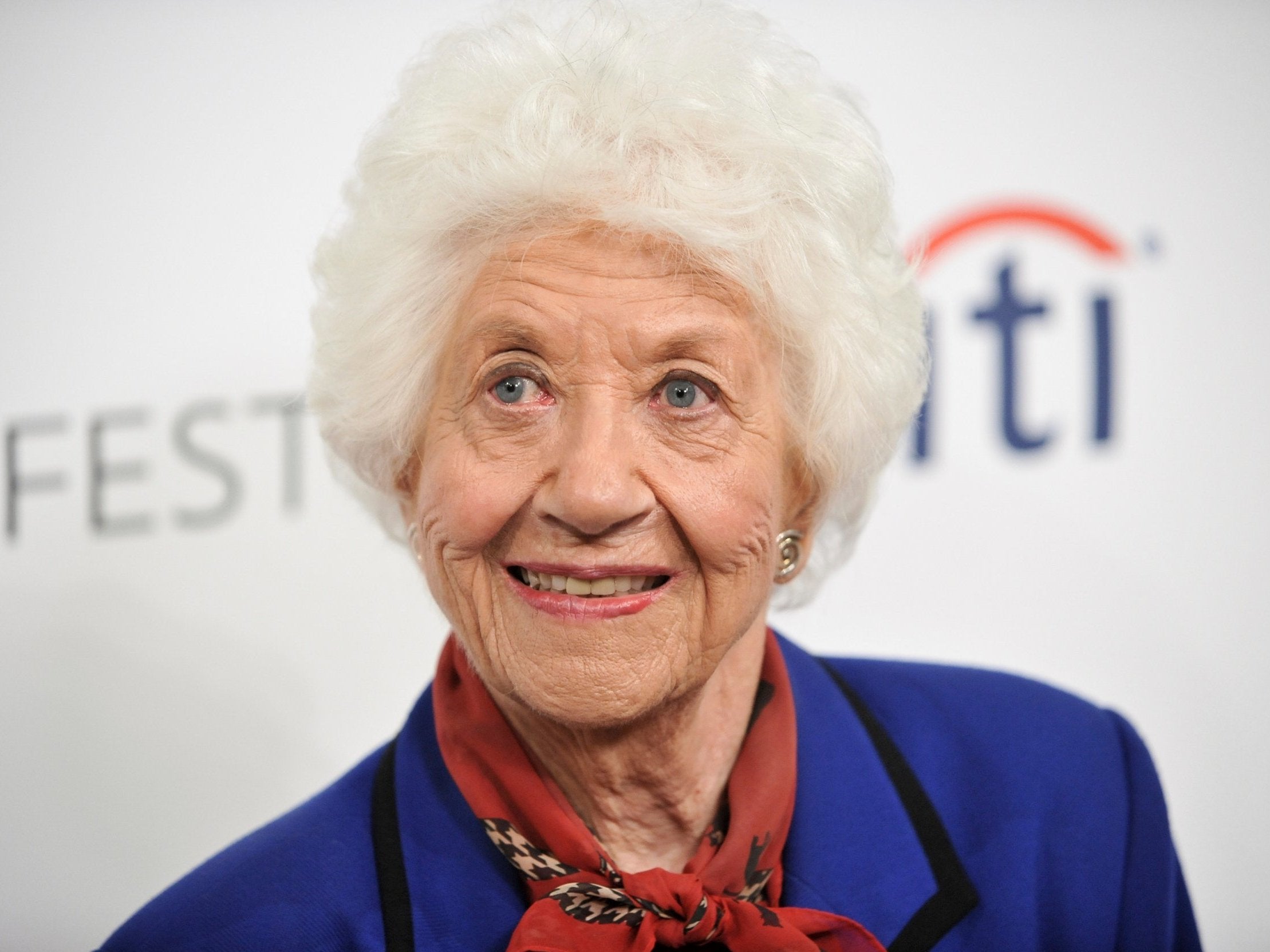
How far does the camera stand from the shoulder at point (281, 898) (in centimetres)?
135

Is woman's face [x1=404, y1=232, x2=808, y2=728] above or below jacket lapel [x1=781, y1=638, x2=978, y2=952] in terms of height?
above

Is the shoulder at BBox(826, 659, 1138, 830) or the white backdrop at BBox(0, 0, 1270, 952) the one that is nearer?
the shoulder at BBox(826, 659, 1138, 830)

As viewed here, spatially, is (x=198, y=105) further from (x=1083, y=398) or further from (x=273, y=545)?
(x=1083, y=398)

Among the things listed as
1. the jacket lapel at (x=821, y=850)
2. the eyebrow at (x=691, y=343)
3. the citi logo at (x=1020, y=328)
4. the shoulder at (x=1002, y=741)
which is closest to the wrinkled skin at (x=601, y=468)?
the eyebrow at (x=691, y=343)

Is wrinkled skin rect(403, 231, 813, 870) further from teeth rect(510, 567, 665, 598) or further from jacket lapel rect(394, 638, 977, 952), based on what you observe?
jacket lapel rect(394, 638, 977, 952)

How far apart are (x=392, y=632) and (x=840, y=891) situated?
114cm

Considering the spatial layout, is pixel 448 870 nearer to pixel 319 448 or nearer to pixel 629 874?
pixel 629 874

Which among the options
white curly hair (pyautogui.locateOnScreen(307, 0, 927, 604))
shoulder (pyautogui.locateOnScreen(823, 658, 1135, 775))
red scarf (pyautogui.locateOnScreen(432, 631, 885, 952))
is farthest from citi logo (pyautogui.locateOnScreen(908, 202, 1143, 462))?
red scarf (pyautogui.locateOnScreen(432, 631, 885, 952))

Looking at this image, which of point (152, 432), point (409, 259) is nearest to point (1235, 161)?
point (409, 259)

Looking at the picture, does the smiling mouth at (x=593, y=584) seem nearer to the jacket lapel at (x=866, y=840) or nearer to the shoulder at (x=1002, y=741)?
the jacket lapel at (x=866, y=840)

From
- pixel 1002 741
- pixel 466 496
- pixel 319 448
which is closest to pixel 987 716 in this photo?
pixel 1002 741

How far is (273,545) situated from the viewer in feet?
7.46

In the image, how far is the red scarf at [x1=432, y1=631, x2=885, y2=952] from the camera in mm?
1302

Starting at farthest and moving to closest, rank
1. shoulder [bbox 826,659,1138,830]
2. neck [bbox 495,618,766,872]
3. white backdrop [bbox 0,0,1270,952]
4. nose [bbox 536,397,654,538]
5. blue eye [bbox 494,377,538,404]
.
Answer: white backdrop [bbox 0,0,1270,952]
shoulder [bbox 826,659,1138,830]
neck [bbox 495,618,766,872]
blue eye [bbox 494,377,538,404]
nose [bbox 536,397,654,538]
